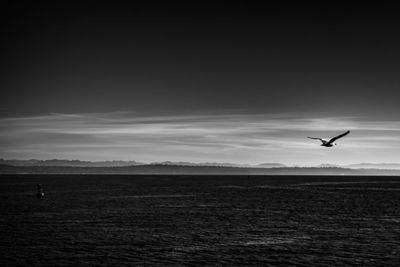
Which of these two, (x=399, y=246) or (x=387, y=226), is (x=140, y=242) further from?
(x=387, y=226)

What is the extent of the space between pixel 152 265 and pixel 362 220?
4542cm

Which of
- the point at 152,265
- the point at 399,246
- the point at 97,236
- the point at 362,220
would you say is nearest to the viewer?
the point at 152,265

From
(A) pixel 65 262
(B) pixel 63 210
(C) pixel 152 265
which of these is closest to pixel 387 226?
(C) pixel 152 265

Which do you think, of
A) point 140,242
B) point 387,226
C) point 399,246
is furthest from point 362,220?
point 140,242

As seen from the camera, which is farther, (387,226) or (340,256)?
(387,226)

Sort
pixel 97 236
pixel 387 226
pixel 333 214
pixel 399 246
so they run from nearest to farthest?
pixel 399 246, pixel 97 236, pixel 387 226, pixel 333 214

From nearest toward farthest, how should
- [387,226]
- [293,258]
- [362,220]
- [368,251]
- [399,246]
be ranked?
[293,258]
[368,251]
[399,246]
[387,226]
[362,220]

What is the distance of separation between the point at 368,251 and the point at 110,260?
23.3m

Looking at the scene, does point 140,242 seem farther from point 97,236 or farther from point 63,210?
point 63,210

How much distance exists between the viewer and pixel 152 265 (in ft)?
139

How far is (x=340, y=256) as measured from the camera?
1843 inches

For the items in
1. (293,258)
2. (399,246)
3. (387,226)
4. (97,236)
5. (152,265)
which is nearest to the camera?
(152,265)

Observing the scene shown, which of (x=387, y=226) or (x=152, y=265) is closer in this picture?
(x=152, y=265)

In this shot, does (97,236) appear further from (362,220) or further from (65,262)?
(362,220)
